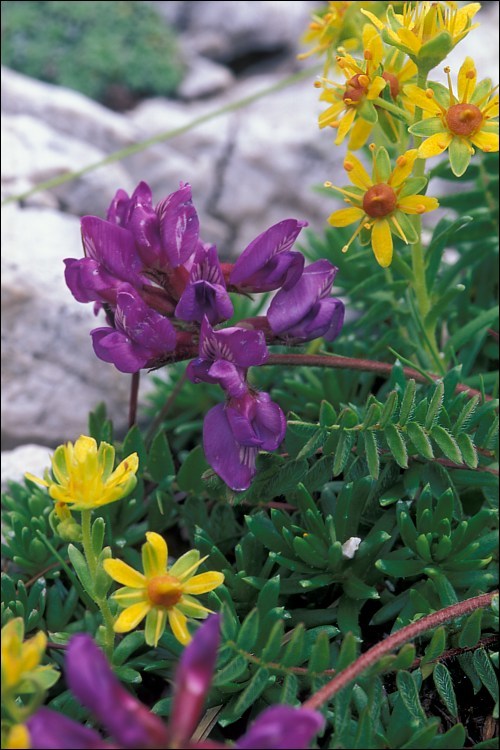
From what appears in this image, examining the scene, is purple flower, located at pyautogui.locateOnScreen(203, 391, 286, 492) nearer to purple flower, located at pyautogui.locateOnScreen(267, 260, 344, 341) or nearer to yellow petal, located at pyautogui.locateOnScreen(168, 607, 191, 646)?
purple flower, located at pyautogui.locateOnScreen(267, 260, 344, 341)

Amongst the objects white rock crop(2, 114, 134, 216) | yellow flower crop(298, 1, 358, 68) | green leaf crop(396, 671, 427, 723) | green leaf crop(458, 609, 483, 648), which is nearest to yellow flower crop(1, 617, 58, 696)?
green leaf crop(396, 671, 427, 723)

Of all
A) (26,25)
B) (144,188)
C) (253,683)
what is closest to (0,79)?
(26,25)

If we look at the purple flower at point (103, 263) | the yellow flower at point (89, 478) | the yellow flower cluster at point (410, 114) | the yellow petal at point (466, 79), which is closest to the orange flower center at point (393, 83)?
the yellow flower cluster at point (410, 114)

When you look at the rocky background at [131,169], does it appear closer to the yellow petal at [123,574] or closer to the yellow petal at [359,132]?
the yellow petal at [359,132]

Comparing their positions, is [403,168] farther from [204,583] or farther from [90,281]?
[204,583]

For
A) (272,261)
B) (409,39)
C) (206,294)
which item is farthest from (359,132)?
(206,294)
